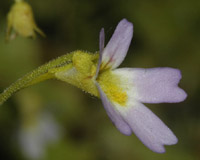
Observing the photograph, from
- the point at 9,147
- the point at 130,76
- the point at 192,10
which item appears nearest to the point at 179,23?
the point at 192,10

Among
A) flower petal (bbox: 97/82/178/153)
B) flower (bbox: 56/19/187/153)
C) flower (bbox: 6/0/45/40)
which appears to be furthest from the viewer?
flower (bbox: 6/0/45/40)

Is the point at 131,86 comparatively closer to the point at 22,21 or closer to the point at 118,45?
the point at 118,45

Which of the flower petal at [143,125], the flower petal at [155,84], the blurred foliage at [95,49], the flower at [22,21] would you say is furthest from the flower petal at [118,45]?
the blurred foliage at [95,49]

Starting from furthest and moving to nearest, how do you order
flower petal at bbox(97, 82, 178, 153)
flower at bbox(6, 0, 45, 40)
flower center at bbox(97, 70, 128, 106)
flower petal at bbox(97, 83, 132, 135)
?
flower at bbox(6, 0, 45, 40)
flower center at bbox(97, 70, 128, 106)
flower petal at bbox(97, 82, 178, 153)
flower petal at bbox(97, 83, 132, 135)

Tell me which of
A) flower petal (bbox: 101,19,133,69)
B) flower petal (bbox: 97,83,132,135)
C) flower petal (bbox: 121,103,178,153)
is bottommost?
flower petal (bbox: 121,103,178,153)

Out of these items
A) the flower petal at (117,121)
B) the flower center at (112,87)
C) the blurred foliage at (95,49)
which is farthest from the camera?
the blurred foliage at (95,49)

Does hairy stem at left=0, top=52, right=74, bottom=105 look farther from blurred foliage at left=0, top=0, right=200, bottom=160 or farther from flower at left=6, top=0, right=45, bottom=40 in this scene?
blurred foliage at left=0, top=0, right=200, bottom=160

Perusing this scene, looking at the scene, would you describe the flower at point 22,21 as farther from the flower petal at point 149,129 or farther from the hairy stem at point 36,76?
the flower petal at point 149,129

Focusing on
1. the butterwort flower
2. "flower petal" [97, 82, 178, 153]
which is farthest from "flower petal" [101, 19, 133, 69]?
"flower petal" [97, 82, 178, 153]
